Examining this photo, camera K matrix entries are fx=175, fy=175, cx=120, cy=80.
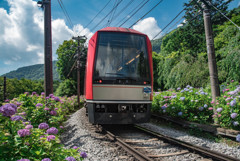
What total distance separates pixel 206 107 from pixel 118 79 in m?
3.45

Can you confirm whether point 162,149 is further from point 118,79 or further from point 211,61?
point 211,61

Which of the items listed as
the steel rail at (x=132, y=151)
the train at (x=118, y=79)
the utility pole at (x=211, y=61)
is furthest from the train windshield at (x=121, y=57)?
the utility pole at (x=211, y=61)

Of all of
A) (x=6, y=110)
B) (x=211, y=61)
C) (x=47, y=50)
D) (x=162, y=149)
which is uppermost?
(x=47, y=50)

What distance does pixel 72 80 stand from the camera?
112 ft

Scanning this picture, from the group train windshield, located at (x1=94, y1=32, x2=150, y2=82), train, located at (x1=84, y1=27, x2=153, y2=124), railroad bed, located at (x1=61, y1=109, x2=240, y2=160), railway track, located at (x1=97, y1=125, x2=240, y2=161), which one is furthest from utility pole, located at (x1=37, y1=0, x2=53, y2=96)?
railway track, located at (x1=97, y1=125, x2=240, y2=161)

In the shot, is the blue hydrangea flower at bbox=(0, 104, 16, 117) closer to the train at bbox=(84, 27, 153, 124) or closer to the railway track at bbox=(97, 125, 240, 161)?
the railway track at bbox=(97, 125, 240, 161)

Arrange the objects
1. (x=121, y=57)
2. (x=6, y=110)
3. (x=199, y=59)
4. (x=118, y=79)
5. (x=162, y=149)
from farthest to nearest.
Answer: (x=199, y=59) < (x=121, y=57) < (x=118, y=79) < (x=162, y=149) < (x=6, y=110)

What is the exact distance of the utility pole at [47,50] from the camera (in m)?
6.44

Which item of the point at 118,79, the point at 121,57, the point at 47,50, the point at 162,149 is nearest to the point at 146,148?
the point at 162,149

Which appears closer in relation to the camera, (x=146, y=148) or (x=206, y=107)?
(x=146, y=148)

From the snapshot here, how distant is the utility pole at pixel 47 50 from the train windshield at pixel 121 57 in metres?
2.02

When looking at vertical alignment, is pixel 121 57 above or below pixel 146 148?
above

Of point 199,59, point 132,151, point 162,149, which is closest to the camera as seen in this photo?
point 132,151

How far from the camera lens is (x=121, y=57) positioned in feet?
19.0
